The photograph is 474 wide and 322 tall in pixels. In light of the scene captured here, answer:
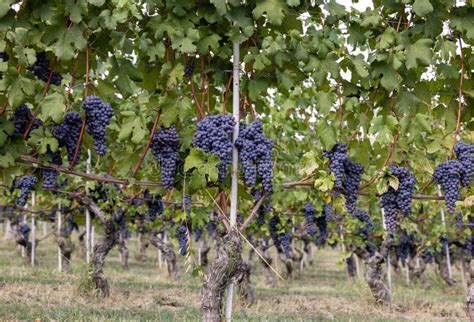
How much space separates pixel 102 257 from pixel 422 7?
752cm

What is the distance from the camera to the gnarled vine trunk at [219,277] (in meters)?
4.00

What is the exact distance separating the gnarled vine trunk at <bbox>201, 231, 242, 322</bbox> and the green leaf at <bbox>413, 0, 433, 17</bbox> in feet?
6.79

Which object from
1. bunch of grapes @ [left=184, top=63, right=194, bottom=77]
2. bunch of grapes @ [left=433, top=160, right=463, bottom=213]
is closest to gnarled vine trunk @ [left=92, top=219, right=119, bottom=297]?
bunch of grapes @ [left=184, top=63, right=194, bottom=77]

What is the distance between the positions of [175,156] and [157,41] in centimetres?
87

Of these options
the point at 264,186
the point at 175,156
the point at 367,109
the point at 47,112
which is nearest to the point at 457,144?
the point at 367,109

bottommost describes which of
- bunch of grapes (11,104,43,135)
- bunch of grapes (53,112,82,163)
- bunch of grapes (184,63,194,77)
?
bunch of grapes (53,112,82,163)

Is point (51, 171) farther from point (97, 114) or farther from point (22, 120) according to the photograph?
point (97, 114)

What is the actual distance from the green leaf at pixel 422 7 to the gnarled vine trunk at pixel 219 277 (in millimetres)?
2070

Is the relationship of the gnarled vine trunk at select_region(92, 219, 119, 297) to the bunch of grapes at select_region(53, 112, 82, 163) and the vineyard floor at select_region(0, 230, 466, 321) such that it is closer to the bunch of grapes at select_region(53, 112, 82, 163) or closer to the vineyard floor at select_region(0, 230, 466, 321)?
the vineyard floor at select_region(0, 230, 466, 321)

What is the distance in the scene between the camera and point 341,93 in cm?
470

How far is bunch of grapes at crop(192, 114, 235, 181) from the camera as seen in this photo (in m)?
4.01

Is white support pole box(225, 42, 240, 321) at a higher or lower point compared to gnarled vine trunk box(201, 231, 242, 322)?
higher

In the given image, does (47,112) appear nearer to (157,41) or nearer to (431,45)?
(157,41)

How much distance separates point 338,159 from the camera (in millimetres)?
4457
